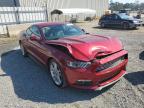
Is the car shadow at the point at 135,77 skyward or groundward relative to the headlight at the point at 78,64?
Answer: groundward

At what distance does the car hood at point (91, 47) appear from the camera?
162 inches

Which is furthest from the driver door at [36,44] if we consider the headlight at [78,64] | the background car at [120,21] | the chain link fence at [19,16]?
the background car at [120,21]

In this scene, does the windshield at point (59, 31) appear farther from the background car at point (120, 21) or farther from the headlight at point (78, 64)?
the background car at point (120, 21)

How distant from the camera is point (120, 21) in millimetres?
17047

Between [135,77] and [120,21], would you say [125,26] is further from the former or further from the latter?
[135,77]

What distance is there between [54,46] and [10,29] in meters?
9.69

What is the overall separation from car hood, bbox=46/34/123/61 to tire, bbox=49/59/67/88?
51 centimetres

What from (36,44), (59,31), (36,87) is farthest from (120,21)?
(36,87)

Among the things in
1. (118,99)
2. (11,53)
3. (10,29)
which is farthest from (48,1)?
(118,99)

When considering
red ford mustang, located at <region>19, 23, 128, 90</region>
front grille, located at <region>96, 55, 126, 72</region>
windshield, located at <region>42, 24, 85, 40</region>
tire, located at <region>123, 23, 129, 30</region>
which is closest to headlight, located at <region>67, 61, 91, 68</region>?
red ford mustang, located at <region>19, 23, 128, 90</region>

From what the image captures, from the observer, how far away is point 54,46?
4.79 meters

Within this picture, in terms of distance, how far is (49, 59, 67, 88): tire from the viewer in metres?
4.38

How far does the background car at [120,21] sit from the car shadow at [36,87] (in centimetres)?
1168

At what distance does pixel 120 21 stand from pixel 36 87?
1382 cm
